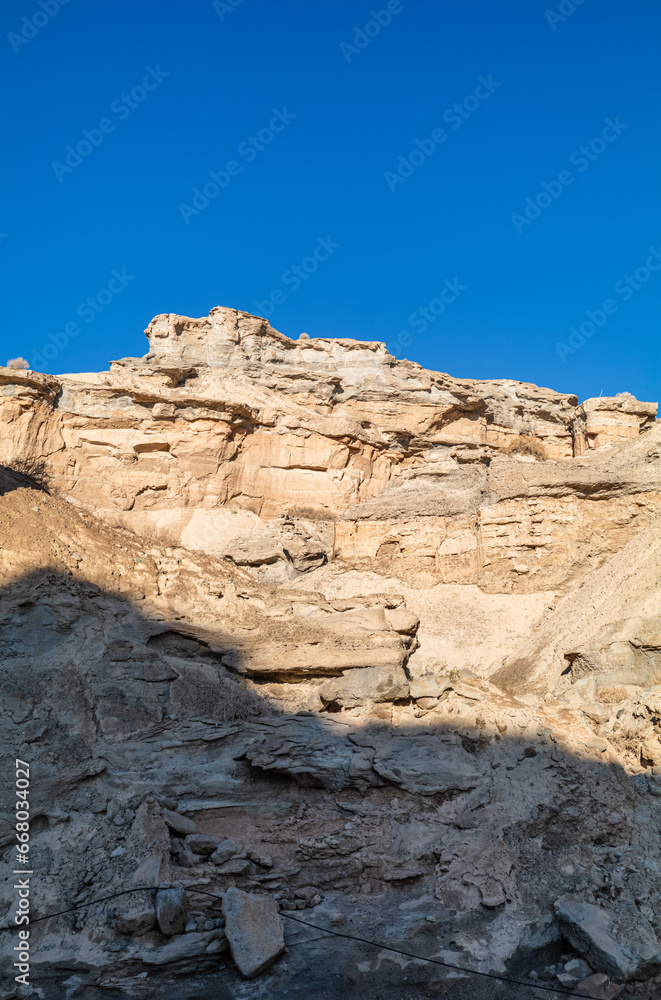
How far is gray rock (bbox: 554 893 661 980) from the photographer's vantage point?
6.89m

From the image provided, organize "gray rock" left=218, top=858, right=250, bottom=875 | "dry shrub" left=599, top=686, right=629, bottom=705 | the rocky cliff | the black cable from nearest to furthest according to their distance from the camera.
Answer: the black cable → the rocky cliff → "gray rock" left=218, top=858, right=250, bottom=875 → "dry shrub" left=599, top=686, right=629, bottom=705

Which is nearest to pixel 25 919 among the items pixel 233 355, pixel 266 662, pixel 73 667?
pixel 73 667

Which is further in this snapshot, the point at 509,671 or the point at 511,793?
the point at 509,671

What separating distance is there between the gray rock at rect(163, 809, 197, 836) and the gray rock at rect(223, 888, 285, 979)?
4.55 feet

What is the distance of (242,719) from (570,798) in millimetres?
5585

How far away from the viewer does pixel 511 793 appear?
9344 millimetres

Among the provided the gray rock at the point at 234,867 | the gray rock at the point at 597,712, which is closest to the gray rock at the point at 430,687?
the gray rock at the point at 597,712

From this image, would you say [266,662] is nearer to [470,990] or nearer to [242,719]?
[242,719]

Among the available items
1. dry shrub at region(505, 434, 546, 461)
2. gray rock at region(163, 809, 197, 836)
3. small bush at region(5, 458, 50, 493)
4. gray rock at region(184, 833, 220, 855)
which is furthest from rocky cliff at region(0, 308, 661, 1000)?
dry shrub at region(505, 434, 546, 461)

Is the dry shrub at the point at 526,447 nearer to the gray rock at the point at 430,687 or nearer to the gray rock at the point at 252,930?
the gray rock at the point at 430,687

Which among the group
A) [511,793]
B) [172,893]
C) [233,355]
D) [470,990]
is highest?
[233,355]

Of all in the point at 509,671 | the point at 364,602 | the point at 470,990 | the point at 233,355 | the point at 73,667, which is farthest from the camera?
the point at 233,355

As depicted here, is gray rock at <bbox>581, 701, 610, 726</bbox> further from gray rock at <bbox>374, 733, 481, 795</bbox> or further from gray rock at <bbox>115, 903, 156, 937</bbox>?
gray rock at <bbox>115, 903, 156, 937</bbox>

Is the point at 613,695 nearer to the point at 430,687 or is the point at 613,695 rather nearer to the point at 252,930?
the point at 430,687
